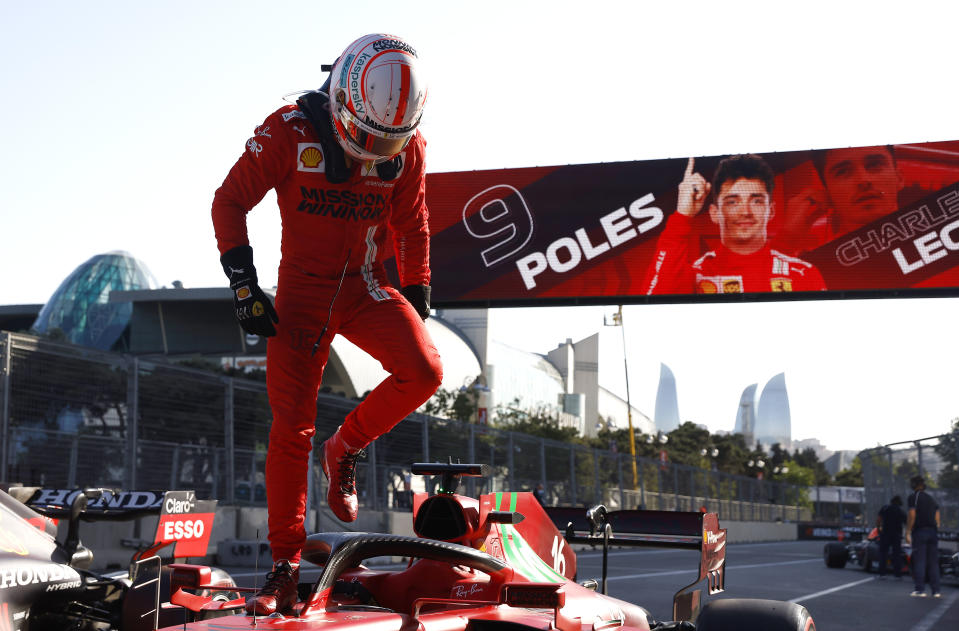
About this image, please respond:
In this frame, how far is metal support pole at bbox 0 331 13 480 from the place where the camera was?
11.2 m

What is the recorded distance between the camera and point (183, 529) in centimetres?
486

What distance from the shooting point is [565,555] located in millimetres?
5195

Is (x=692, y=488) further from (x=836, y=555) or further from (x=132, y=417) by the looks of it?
(x=132, y=417)

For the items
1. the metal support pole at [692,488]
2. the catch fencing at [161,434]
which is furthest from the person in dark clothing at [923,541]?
the metal support pole at [692,488]

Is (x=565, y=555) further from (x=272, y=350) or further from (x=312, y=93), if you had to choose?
(x=312, y=93)

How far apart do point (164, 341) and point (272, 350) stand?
46.2 m

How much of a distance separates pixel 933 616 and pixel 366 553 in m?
8.58

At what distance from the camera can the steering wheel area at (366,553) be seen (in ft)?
11.5

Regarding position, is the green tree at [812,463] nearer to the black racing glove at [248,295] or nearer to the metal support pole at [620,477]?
the metal support pole at [620,477]

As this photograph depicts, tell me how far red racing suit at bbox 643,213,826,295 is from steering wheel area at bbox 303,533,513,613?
20346 mm

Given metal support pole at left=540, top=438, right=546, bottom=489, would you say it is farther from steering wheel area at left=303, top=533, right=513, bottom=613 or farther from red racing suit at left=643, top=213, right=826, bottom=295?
steering wheel area at left=303, top=533, right=513, bottom=613

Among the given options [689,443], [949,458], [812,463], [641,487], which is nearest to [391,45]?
[949,458]

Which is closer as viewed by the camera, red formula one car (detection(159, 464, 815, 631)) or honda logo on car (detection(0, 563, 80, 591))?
red formula one car (detection(159, 464, 815, 631))

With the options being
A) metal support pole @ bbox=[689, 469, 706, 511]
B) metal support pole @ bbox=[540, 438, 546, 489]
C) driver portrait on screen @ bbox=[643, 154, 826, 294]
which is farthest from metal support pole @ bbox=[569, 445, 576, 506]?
metal support pole @ bbox=[689, 469, 706, 511]
